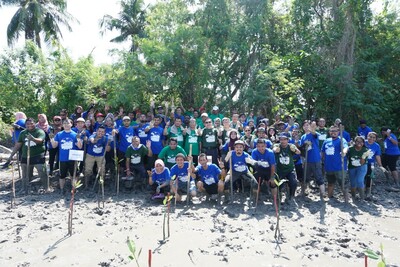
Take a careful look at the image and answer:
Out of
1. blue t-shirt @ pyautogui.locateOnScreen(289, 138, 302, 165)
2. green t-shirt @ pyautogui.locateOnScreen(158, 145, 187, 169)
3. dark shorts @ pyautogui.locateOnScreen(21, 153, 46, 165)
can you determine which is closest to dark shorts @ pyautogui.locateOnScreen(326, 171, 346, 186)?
blue t-shirt @ pyautogui.locateOnScreen(289, 138, 302, 165)

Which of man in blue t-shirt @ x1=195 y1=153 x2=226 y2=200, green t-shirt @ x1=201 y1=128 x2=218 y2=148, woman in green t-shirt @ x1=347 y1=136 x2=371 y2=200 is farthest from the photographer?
green t-shirt @ x1=201 y1=128 x2=218 y2=148

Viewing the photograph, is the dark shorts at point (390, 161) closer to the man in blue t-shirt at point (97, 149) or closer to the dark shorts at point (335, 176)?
the dark shorts at point (335, 176)

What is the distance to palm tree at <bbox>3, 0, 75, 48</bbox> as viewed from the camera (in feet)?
84.8

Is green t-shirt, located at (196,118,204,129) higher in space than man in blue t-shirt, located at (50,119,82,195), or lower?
higher

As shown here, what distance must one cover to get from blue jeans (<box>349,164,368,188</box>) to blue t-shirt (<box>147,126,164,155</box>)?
5.33m

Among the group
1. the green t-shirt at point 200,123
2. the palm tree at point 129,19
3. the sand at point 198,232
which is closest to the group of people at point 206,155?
the sand at point 198,232

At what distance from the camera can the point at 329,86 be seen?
14406mm

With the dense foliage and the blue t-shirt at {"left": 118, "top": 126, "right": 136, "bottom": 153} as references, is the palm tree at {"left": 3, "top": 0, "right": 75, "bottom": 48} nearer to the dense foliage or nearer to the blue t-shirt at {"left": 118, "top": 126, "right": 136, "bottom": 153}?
the dense foliage

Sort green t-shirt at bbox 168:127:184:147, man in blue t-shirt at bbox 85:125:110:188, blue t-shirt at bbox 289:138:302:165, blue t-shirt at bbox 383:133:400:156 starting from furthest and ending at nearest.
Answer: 1. blue t-shirt at bbox 383:133:400:156
2. green t-shirt at bbox 168:127:184:147
3. man in blue t-shirt at bbox 85:125:110:188
4. blue t-shirt at bbox 289:138:302:165

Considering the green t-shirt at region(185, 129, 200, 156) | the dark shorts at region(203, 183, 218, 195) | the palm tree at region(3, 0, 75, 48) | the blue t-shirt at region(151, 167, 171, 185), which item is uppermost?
the palm tree at region(3, 0, 75, 48)

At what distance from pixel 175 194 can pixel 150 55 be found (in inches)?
271

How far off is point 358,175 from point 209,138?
4.07m

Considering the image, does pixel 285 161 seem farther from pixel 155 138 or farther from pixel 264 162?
pixel 155 138

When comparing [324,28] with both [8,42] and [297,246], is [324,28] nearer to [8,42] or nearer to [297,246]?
[297,246]
